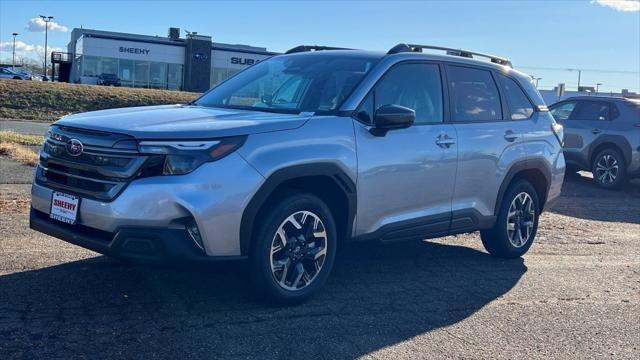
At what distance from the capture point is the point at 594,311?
218 inches

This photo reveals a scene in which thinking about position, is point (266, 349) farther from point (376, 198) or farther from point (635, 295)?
point (635, 295)

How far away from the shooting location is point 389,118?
521 centimetres

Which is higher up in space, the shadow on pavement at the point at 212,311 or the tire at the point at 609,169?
the tire at the point at 609,169

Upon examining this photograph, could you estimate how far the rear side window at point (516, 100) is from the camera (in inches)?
276

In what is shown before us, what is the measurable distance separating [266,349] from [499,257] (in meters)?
3.69

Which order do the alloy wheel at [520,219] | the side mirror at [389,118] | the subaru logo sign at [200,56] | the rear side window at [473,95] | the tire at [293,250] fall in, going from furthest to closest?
the subaru logo sign at [200,56], the alloy wheel at [520,219], the rear side window at [473,95], the side mirror at [389,118], the tire at [293,250]

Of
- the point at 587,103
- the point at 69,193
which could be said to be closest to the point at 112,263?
the point at 69,193

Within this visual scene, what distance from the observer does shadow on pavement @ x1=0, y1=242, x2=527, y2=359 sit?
4.13 meters

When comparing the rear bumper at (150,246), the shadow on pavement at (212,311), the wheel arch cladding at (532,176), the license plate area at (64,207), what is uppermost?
the wheel arch cladding at (532,176)

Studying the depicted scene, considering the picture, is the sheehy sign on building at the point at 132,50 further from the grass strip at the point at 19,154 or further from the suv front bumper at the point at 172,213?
the suv front bumper at the point at 172,213

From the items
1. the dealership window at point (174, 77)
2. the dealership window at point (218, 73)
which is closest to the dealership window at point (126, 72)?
the dealership window at point (174, 77)

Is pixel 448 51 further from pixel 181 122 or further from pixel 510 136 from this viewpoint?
pixel 181 122

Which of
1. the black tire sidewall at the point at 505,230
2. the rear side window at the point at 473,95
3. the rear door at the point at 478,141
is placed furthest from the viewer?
the black tire sidewall at the point at 505,230

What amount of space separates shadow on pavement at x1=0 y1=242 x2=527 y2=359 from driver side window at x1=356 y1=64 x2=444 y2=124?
1459 millimetres
